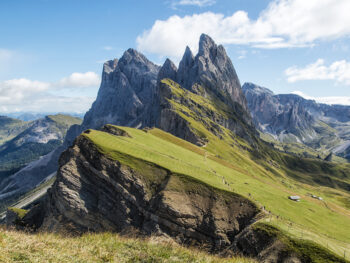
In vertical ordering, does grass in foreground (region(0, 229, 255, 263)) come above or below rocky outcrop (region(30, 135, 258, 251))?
above

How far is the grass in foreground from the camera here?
1036cm

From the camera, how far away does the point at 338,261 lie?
29.0 meters

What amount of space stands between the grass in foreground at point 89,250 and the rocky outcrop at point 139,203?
Answer: 109 feet

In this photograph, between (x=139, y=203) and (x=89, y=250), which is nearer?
(x=89, y=250)

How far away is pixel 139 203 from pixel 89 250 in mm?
39684

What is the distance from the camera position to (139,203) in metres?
50.1

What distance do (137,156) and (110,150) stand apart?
22.9ft

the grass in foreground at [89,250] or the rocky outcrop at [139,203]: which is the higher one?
the grass in foreground at [89,250]

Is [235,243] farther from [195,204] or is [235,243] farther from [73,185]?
[73,185]

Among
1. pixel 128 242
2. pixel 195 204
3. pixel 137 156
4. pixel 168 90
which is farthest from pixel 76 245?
pixel 168 90

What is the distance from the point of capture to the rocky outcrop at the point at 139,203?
4525 centimetres

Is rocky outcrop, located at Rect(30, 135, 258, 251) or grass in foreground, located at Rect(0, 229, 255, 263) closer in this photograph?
grass in foreground, located at Rect(0, 229, 255, 263)

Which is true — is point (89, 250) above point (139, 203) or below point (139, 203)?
above

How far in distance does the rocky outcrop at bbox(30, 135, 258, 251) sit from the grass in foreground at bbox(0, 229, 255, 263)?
33097 millimetres
